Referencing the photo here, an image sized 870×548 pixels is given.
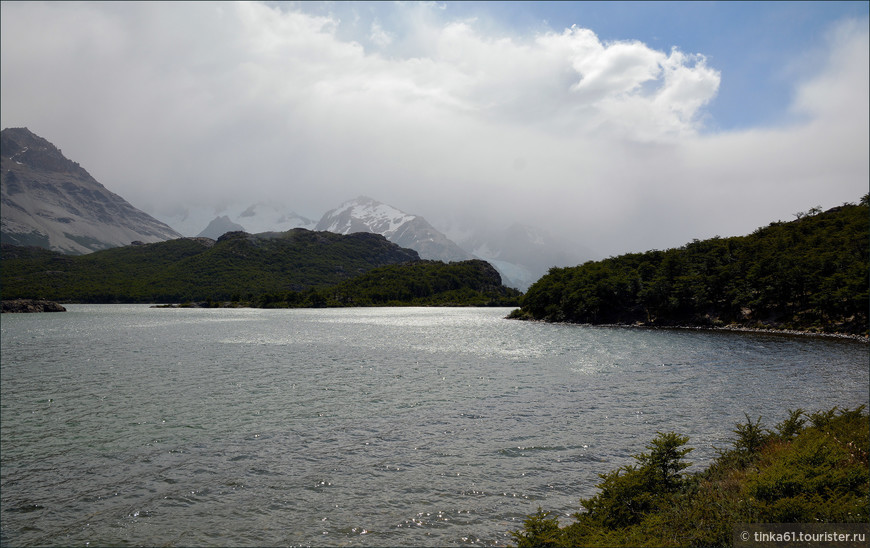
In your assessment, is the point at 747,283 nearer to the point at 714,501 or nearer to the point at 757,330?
the point at 757,330

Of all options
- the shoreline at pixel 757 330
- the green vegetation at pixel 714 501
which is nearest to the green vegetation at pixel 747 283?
the shoreline at pixel 757 330

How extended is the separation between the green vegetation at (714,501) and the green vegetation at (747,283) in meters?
104

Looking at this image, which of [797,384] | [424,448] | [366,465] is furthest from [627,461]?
[797,384]

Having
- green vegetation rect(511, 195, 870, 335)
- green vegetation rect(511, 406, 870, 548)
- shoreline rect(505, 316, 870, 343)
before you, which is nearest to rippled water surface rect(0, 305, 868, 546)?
green vegetation rect(511, 406, 870, 548)

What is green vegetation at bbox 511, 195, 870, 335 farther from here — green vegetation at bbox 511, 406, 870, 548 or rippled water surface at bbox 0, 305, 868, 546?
green vegetation at bbox 511, 406, 870, 548

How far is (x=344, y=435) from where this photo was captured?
1277 inches

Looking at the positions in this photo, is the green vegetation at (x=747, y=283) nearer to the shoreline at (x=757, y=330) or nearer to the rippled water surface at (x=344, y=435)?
the shoreline at (x=757, y=330)

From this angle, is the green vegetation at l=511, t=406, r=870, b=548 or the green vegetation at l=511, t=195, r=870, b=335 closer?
the green vegetation at l=511, t=406, r=870, b=548

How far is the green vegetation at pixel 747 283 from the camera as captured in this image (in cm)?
11412

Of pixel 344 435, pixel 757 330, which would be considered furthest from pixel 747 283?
pixel 344 435

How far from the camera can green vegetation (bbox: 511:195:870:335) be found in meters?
114

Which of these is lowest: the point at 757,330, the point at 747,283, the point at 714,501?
the point at 714,501

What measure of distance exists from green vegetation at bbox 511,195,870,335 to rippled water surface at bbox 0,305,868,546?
5418 cm

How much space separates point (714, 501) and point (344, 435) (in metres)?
23.3
